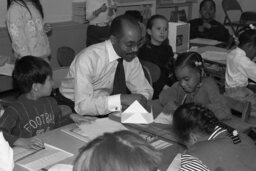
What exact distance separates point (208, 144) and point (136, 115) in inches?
24.2

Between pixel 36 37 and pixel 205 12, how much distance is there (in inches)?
110

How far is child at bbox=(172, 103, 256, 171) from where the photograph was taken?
1.75 m

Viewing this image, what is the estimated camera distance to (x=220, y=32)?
5574mm

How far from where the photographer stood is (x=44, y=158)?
1.82 metres

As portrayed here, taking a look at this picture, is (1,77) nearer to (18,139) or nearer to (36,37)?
(36,37)

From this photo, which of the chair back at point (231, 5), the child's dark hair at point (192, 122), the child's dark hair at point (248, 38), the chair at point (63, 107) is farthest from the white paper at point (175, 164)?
the chair back at point (231, 5)

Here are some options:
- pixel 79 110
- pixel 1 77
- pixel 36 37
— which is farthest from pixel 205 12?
pixel 79 110

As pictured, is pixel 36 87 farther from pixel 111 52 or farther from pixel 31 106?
pixel 111 52

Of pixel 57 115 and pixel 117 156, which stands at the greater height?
pixel 117 156

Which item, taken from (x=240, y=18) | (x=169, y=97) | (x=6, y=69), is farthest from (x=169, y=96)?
(x=240, y=18)

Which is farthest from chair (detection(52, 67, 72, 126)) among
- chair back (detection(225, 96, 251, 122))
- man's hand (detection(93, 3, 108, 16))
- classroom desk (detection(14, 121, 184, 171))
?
man's hand (detection(93, 3, 108, 16))

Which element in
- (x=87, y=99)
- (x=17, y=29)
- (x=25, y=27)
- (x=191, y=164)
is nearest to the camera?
(x=191, y=164)

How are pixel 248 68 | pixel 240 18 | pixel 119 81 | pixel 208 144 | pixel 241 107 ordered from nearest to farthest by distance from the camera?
1. pixel 208 144
2. pixel 241 107
3. pixel 119 81
4. pixel 248 68
5. pixel 240 18

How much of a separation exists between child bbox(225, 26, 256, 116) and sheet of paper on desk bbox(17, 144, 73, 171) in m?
2.08
